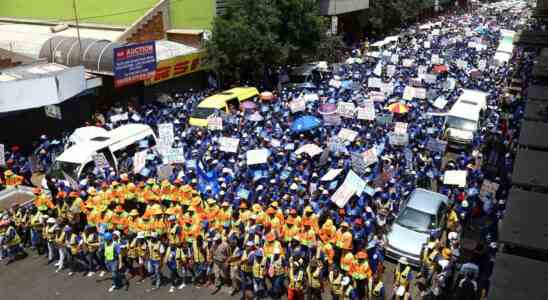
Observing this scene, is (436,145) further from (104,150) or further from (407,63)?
(407,63)

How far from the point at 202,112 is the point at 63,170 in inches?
252

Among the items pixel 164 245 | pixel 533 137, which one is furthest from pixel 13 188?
pixel 533 137

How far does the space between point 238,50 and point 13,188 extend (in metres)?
12.9

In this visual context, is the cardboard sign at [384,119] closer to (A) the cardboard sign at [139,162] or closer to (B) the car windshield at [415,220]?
(B) the car windshield at [415,220]

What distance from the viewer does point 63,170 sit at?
15.3m

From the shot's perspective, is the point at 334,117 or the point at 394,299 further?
the point at 334,117

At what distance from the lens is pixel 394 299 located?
1009 centimetres

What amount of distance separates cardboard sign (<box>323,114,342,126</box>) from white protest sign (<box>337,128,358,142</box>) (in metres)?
1.85

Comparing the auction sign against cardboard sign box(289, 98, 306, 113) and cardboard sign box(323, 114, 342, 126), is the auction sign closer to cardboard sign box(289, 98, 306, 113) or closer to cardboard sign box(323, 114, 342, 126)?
cardboard sign box(289, 98, 306, 113)

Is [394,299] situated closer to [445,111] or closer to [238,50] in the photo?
[445,111]

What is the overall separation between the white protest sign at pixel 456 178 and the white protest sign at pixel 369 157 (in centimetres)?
195

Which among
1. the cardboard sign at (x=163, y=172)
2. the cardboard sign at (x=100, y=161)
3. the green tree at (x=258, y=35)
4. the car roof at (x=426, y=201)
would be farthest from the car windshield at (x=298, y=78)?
the car roof at (x=426, y=201)

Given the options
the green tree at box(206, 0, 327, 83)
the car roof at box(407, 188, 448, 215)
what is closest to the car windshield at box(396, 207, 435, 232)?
the car roof at box(407, 188, 448, 215)

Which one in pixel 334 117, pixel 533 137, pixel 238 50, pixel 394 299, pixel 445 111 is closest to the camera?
pixel 533 137
